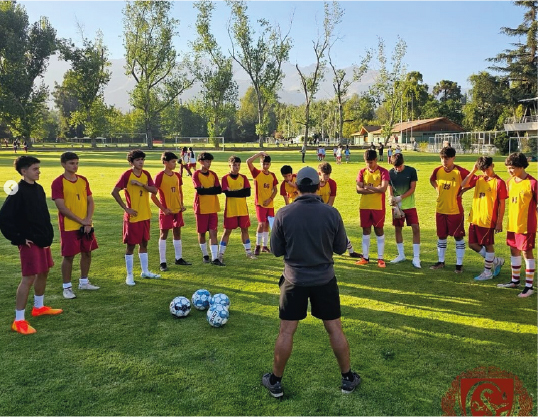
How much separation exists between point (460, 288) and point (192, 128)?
104 metres

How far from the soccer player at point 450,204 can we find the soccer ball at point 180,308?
4.75 meters

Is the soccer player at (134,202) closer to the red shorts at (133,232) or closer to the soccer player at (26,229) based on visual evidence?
the red shorts at (133,232)

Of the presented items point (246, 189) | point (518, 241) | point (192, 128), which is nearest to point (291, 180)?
point (246, 189)

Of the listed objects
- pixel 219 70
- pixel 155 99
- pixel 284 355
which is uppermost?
pixel 219 70

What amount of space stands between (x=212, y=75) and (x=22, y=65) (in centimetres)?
2868

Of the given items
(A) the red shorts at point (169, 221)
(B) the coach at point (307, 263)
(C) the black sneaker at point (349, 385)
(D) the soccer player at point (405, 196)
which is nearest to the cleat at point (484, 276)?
(D) the soccer player at point (405, 196)

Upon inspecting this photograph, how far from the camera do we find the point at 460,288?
6750 millimetres

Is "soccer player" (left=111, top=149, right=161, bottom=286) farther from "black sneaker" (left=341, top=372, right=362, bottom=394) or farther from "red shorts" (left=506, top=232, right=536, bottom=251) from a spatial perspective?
"red shorts" (left=506, top=232, right=536, bottom=251)

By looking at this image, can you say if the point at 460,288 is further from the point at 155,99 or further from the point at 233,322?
the point at 155,99

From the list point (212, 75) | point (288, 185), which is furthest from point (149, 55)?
point (288, 185)

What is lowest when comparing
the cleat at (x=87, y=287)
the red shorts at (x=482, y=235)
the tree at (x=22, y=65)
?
the cleat at (x=87, y=287)

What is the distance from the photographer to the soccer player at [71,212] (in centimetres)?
611

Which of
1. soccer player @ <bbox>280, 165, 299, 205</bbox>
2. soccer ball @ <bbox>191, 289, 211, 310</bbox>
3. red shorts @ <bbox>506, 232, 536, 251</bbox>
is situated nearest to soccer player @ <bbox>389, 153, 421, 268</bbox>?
red shorts @ <bbox>506, 232, 536, 251</bbox>

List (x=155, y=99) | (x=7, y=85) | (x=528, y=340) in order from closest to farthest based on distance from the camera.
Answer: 1. (x=528, y=340)
2. (x=7, y=85)
3. (x=155, y=99)
